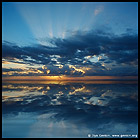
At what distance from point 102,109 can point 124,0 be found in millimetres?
9185

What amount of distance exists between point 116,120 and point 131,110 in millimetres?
2854

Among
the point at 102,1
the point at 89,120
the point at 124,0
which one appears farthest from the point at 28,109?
the point at 124,0

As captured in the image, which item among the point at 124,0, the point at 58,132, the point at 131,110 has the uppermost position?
the point at 124,0

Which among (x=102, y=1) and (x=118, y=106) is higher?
(x=102, y=1)

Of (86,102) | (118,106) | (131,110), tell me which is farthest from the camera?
(86,102)

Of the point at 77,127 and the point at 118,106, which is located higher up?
the point at 118,106

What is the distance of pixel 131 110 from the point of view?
12438 millimetres

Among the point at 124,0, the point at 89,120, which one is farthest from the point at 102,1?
the point at 89,120

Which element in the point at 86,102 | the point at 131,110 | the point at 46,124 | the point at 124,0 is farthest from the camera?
the point at 86,102

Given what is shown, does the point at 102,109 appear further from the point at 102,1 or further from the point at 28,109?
the point at 102,1

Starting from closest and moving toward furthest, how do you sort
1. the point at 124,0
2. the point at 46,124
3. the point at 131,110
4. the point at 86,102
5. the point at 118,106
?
the point at 124,0
the point at 46,124
the point at 131,110
the point at 118,106
the point at 86,102

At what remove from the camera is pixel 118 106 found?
44.5 feet

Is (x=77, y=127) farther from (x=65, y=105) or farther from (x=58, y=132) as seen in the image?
(x=65, y=105)

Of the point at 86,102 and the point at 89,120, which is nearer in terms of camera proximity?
the point at 89,120
